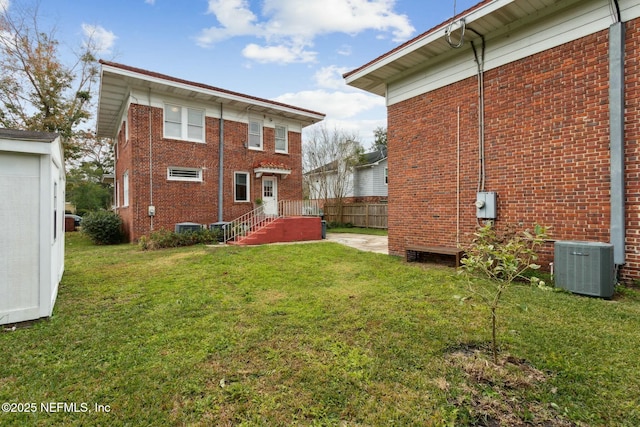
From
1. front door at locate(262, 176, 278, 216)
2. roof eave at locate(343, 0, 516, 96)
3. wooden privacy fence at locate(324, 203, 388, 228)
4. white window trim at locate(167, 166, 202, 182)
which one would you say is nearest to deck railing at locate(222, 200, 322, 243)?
front door at locate(262, 176, 278, 216)

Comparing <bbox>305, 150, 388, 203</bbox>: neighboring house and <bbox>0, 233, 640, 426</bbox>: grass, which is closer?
<bbox>0, 233, 640, 426</bbox>: grass

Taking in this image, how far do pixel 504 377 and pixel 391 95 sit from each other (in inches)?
297

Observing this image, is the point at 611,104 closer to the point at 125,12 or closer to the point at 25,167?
the point at 25,167

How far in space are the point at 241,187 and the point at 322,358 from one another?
12072 mm

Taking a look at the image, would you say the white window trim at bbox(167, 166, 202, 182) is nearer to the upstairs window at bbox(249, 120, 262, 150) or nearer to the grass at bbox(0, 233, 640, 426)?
the upstairs window at bbox(249, 120, 262, 150)

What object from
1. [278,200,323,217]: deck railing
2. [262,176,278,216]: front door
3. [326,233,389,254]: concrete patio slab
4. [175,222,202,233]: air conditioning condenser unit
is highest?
[262,176,278,216]: front door

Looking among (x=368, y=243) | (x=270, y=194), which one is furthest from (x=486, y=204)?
(x=270, y=194)

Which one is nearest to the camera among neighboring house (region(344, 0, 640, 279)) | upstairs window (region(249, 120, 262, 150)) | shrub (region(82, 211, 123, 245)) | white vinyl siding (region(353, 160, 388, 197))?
neighboring house (region(344, 0, 640, 279))

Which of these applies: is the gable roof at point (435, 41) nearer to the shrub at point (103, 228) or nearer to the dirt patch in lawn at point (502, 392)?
the dirt patch in lawn at point (502, 392)

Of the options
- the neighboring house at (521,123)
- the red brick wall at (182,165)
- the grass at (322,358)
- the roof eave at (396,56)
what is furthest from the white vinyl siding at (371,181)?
the grass at (322,358)

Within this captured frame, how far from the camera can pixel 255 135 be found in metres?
14.6

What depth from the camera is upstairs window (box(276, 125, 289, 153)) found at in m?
15.4

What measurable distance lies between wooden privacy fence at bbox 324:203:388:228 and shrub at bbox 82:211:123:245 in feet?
41.6

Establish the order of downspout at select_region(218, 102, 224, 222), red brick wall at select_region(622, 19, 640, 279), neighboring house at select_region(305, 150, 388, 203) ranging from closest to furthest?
red brick wall at select_region(622, 19, 640, 279) < downspout at select_region(218, 102, 224, 222) < neighboring house at select_region(305, 150, 388, 203)
